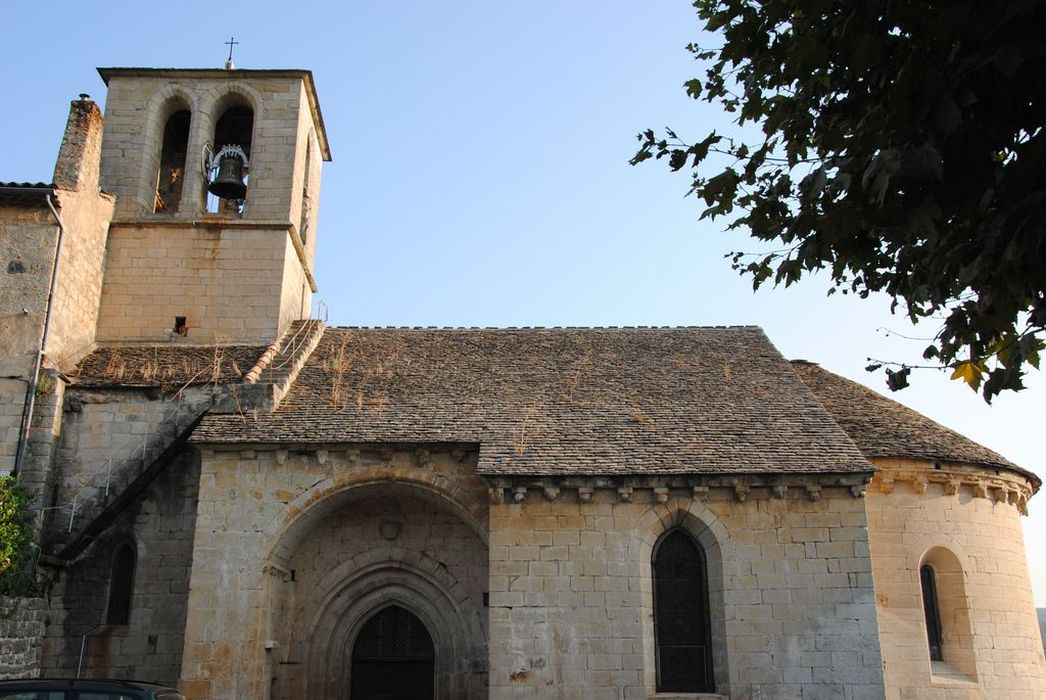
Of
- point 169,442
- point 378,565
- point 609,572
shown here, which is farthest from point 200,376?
point 609,572

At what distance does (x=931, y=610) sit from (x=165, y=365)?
44.5ft

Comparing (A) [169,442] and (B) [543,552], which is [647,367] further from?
(A) [169,442]

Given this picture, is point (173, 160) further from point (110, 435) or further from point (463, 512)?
point (463, 512)

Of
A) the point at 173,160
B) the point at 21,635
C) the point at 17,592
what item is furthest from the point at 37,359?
the point at 173,160

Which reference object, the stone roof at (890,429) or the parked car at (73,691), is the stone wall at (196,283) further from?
the stone roof at (890,429)

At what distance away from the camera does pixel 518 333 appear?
752 inches

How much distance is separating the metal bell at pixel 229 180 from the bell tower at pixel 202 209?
0.08 feet

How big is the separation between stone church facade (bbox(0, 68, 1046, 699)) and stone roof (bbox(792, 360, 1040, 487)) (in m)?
0.07

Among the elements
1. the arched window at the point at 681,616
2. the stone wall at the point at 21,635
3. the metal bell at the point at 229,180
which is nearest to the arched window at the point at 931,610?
the arched window at the point at 681,616


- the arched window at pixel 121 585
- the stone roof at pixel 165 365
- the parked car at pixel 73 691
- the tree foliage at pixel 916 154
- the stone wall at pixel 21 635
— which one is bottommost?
the parked car at pixel 73 691

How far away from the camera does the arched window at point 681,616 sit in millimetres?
13070

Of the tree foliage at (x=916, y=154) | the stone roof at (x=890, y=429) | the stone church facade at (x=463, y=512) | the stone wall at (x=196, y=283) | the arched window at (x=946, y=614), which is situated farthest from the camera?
the stone wall at (x=196, y=283)

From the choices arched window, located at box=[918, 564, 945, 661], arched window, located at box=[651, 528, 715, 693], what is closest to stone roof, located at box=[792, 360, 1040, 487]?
arched window, located at box=[918, 564, 945, 661]

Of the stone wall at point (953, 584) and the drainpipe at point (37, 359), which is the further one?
the drainpipe at point (37, 359)
